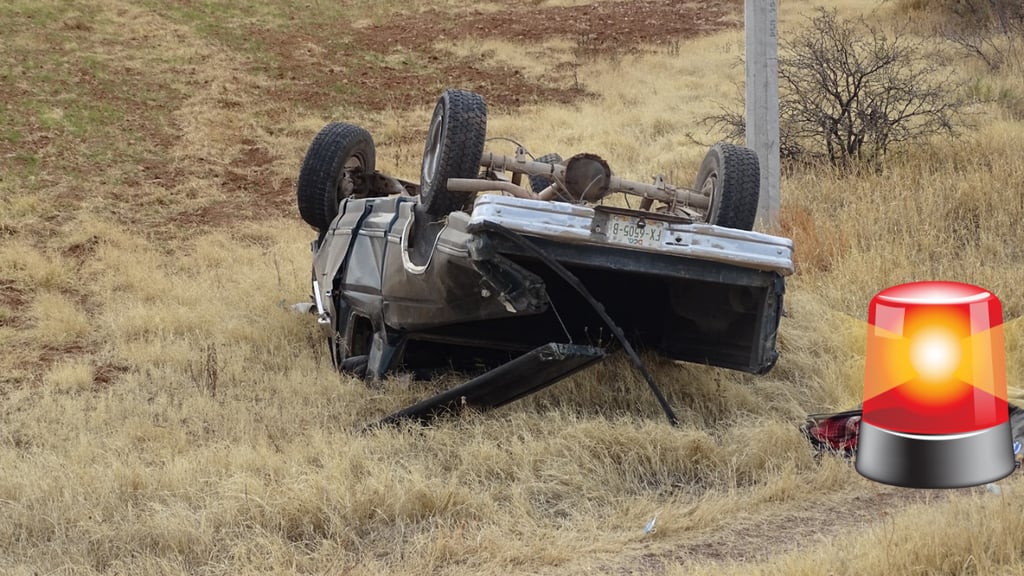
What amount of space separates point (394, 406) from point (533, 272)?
3.72ft

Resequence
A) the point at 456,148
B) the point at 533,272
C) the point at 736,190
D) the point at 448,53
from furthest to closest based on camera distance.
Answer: the point at 448,53 → the point at 736,190 → the point at 456,148 → the point at 533,272

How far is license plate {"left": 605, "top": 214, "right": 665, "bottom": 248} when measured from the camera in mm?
4699

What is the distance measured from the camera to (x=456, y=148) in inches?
219

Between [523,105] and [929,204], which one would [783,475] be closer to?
[929,204]

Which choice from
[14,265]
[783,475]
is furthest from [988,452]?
[14,265]

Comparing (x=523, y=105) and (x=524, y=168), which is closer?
(x=524, y=168)

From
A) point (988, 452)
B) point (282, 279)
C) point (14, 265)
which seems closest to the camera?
point (988, 452)

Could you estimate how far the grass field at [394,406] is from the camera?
13.2ft

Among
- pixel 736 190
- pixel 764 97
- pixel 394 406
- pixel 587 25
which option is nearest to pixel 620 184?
pixel 736 190

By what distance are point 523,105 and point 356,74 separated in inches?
202

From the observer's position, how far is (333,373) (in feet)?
21.5

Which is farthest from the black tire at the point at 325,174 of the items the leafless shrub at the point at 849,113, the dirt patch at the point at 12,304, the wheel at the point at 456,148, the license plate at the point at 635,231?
the leafless shrub at the point at 849,113

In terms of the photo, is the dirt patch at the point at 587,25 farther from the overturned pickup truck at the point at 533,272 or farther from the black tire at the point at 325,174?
the overturned pickup truck at the point at 533,272

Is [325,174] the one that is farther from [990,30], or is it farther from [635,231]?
[990,30]
